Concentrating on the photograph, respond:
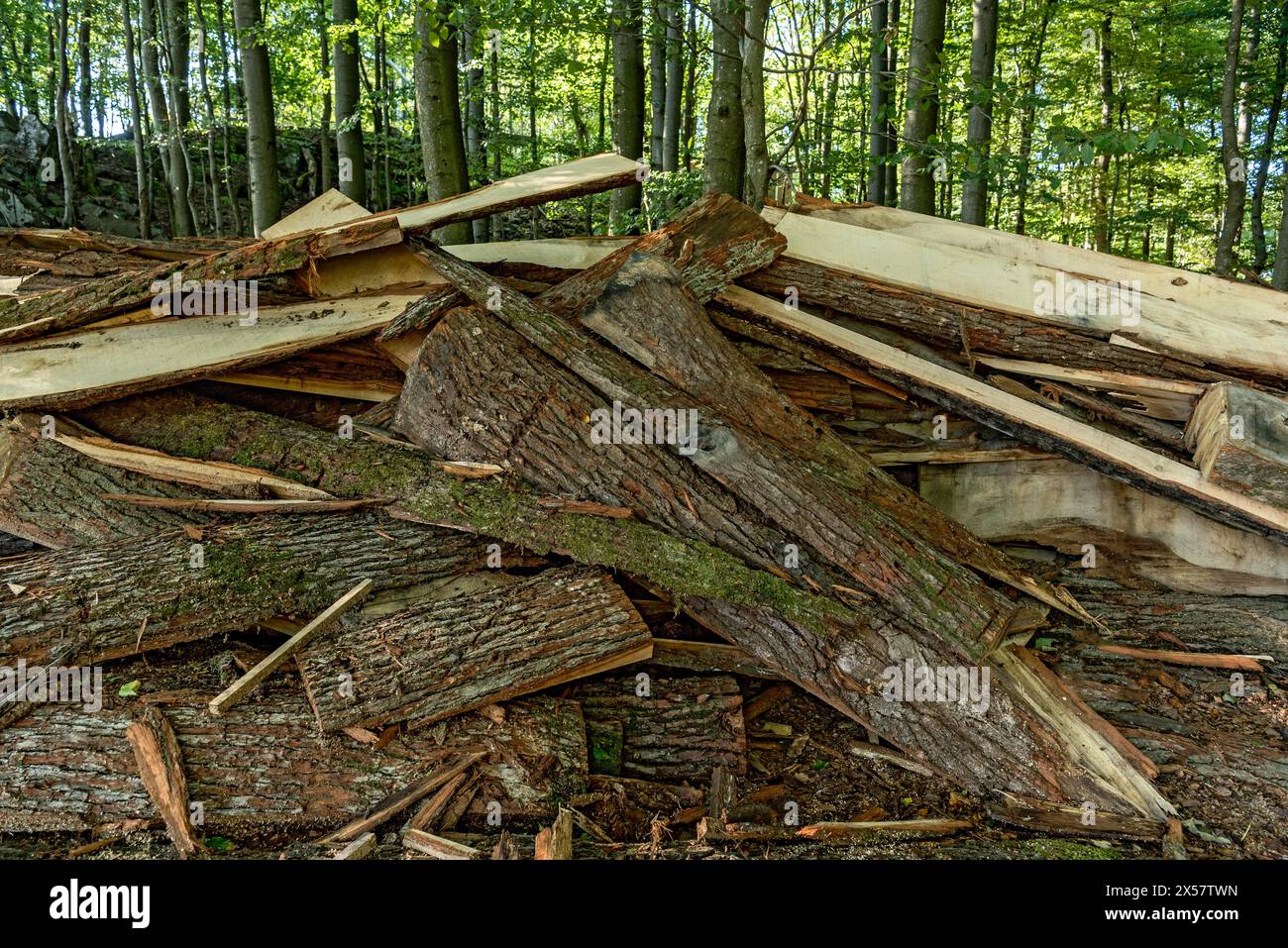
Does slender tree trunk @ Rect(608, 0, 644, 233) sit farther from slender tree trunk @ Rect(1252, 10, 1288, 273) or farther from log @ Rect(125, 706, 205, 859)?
slender tree trunk @ Rect(1252, 10, 1288, 273)

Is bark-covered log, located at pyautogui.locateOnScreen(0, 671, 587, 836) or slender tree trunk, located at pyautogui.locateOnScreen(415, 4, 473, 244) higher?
slender tree trunk, located at pyautogui.locateOnScreen(415, 4, 473, 244)

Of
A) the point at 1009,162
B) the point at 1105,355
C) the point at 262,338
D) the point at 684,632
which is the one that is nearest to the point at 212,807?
the point at 684,632

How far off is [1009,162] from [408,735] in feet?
22.7

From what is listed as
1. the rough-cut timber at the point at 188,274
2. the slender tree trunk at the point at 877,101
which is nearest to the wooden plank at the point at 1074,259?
the rough-cut timber at the point at 188,274

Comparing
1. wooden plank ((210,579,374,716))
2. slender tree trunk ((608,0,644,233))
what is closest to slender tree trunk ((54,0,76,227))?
slender tree trunk ((608,0,644,233))

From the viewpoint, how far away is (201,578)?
352 centimetres

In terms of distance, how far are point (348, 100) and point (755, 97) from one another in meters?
5.93

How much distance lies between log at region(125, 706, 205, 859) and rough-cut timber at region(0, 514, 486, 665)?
42 centimetres

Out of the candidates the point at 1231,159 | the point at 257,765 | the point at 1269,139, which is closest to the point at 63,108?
the point at 257,765

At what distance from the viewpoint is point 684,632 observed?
3873 millimetres

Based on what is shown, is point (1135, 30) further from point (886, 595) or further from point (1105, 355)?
point (886, 595)

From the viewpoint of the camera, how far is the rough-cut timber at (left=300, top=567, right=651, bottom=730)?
328 cm

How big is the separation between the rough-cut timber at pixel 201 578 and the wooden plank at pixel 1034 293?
292 cm

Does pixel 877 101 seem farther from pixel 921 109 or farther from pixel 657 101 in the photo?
pixel 921 109
